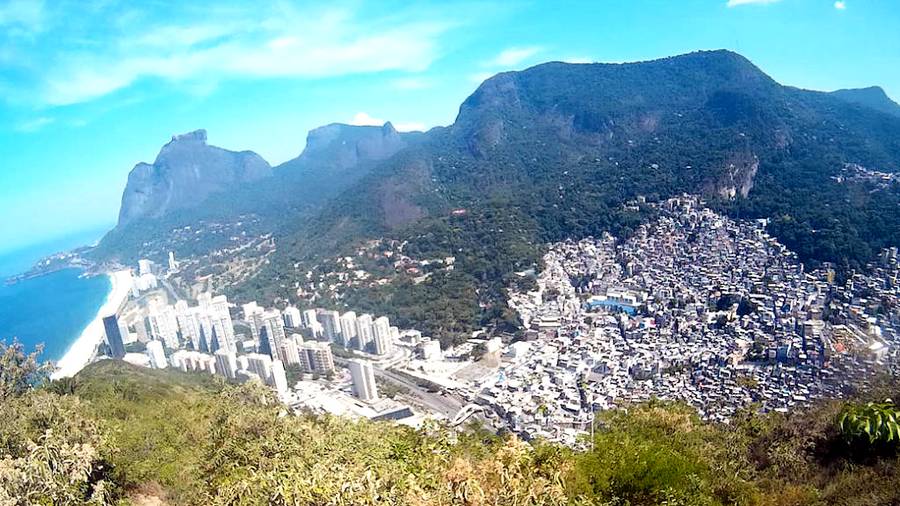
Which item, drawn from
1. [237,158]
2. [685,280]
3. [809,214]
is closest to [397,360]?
[685,280]

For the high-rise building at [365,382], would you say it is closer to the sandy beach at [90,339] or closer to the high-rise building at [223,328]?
the high-rise building at [223,328]

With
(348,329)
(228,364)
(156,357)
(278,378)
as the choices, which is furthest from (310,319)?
(156,357)

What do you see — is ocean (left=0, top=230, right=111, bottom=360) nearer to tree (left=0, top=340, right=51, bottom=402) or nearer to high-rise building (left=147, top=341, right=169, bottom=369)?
high-rise building (left=147, top=341, right=169, bottom=369)

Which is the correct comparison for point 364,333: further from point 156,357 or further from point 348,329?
point 156,357

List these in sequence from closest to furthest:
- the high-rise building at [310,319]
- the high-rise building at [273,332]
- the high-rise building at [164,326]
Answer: the high-rise building at [273,332], the high-rise building at [310,319], the high-rise building at [164,326]

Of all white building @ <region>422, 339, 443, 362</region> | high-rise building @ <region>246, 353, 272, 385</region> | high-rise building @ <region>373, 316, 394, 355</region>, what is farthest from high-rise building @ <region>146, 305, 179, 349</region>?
white building @ <region>422, 339, 443, 362</region>

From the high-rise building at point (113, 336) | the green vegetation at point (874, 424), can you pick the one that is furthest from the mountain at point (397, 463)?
the high-rise building at point (113, 336)

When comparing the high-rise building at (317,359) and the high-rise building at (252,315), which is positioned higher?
the high-rise building at (252,315)
